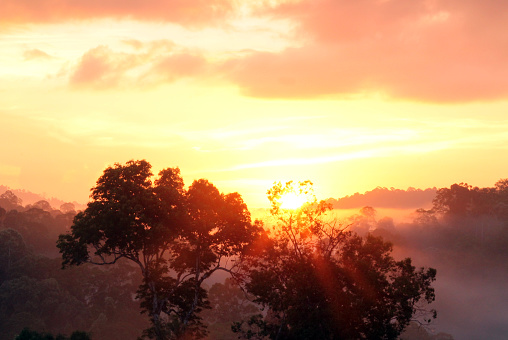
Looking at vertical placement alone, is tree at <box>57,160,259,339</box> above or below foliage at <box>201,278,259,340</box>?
above

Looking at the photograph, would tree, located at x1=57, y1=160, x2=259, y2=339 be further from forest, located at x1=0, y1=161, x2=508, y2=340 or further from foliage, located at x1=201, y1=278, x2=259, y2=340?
foliage, located at x1=201, y1=278, x2=259, y2=340

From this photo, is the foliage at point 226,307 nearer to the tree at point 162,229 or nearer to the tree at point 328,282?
the tree at point 162,229

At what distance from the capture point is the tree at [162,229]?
43.0 metres

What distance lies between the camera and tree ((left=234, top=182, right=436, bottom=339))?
3916cm

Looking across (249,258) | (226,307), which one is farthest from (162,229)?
(226,307)

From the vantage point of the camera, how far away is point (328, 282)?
40625mm

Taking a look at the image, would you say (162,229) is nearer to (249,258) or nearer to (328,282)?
(249,258)

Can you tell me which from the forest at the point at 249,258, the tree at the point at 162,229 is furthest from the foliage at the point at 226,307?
the tree at the point at 162,229

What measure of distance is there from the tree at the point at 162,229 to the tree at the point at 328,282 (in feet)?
12.3

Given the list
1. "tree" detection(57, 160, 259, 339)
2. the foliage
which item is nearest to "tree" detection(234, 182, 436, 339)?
"tree" detection(57, 160, 259, 339)

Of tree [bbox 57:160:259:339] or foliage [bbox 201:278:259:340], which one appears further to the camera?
foliage [bbox 201:278:259:340]

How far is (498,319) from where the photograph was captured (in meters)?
163

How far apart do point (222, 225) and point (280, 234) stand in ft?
15.6

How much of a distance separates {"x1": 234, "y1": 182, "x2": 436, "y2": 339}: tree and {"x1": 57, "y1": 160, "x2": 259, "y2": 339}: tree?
3742 millimetres
